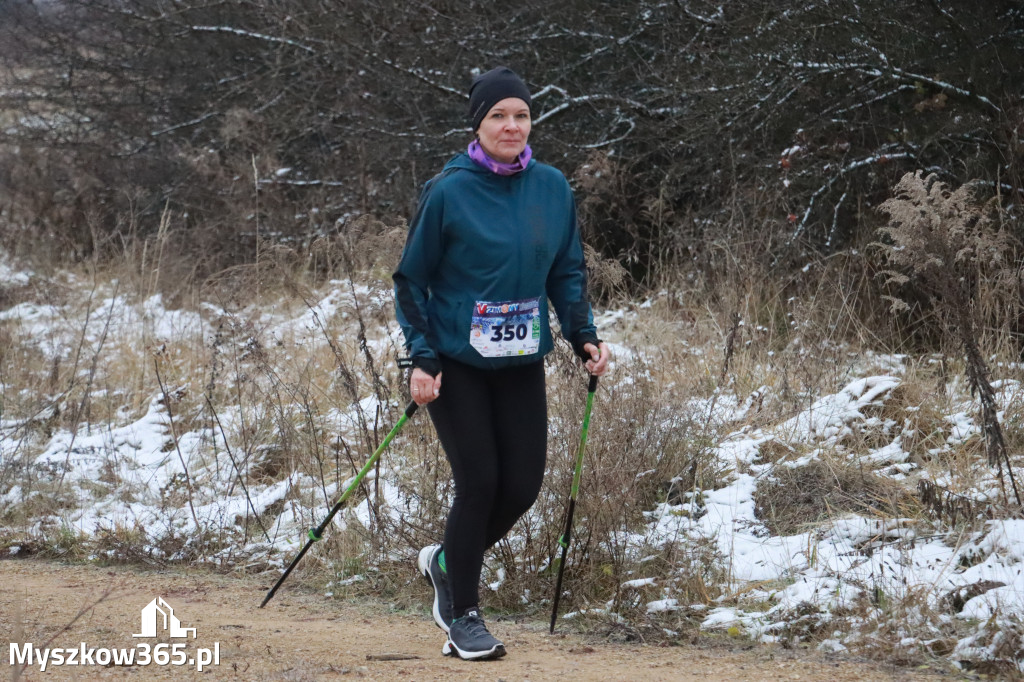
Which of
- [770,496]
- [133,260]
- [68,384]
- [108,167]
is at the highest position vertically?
[108,167]

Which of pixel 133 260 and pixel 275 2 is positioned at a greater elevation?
pixel 275 2

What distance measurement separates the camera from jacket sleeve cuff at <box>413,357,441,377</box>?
3.58 meters

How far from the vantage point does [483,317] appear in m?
3.63

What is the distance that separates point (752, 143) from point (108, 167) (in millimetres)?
7803

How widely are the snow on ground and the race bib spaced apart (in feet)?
4.40

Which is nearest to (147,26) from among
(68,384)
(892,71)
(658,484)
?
(68,384)

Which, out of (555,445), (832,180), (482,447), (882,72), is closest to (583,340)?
(482,447)

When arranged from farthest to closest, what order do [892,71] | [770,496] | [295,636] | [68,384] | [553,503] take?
[68,384], [892,71], [770,496], [553,503], [295,636]

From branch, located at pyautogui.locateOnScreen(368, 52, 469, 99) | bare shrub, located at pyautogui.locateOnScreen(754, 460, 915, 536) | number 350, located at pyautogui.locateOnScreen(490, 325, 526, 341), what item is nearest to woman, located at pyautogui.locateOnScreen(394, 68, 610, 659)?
number 350, located at pyautogui.locateOnScreen(490, 325, 526, 341)

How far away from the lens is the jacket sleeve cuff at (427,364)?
3.58 m

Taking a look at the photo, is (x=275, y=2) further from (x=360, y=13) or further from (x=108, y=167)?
(x=108, y=167)

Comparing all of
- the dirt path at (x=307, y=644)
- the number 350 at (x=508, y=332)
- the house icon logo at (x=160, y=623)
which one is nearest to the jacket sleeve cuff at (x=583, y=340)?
the number 350 at (x=508, y=332)

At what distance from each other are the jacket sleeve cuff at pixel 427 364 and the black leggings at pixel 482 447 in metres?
0.10

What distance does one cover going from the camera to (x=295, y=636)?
171 inches
